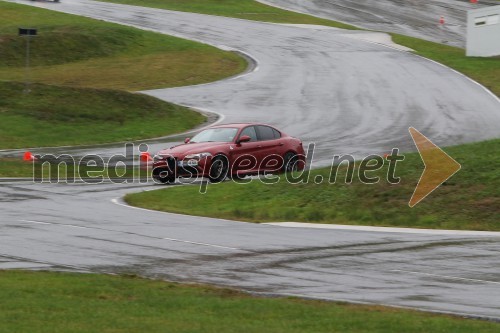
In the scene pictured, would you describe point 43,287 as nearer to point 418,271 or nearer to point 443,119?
point 418,271

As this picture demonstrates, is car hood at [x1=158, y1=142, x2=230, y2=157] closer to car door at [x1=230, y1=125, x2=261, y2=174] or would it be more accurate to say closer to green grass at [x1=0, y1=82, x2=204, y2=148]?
car door at [x1=230, y1=125, x2=261, y2=174]

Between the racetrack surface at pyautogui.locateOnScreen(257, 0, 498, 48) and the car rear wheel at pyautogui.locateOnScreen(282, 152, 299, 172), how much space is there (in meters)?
37.9

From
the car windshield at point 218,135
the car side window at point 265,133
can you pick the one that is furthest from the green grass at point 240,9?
the car windshield at point 218,135

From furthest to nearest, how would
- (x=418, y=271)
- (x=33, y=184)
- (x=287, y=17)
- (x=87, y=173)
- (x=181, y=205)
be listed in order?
(x=287, y=17) → (x=87, y=173) → (x=33, y=184) → (x=181, y=205) → (x=418, y=271)

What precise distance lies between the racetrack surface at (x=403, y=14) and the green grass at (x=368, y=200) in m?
42.5

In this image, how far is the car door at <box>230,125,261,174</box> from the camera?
26928mm

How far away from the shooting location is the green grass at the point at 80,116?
34500 millimetres

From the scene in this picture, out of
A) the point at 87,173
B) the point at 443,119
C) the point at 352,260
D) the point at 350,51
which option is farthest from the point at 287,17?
the point at 352,260

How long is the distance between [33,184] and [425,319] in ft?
53.4

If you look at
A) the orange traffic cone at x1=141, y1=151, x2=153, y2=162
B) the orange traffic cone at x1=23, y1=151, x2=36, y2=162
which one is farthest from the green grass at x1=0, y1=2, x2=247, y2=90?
the orange traffic cone at x1=23, y1=151, x2=36, y2=162

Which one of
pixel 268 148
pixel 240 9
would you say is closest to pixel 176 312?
pixel 268 148

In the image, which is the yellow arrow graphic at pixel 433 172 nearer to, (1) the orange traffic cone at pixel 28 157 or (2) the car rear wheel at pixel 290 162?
(2) the car rear wheel at pixel 290 162

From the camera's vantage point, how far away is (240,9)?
7631 centimetres

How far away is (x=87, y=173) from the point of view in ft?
92.6
